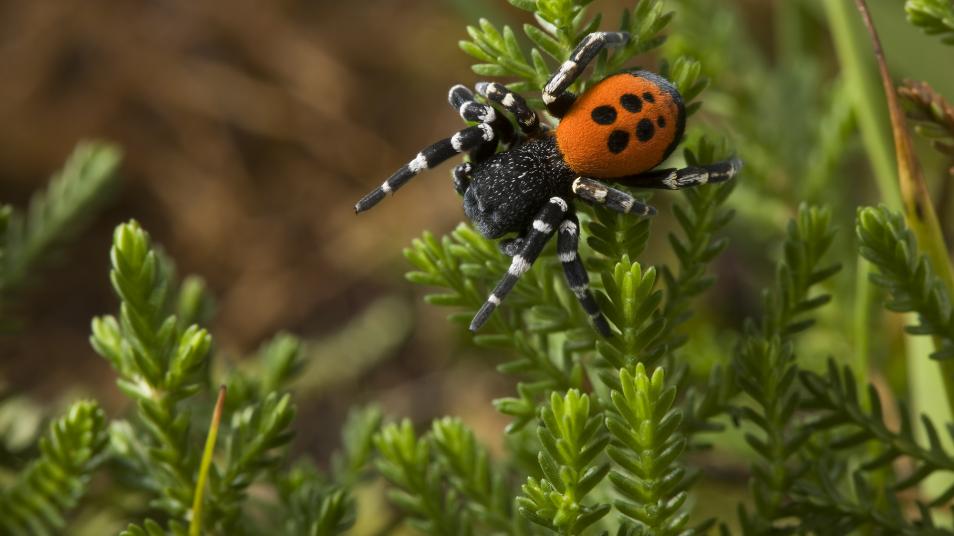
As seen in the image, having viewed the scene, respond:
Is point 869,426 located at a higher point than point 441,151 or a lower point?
lower

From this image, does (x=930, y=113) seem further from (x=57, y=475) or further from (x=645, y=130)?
(x=57, y=475)

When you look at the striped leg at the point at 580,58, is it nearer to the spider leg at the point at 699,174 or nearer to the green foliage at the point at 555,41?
the green foliage at the point at 555,41

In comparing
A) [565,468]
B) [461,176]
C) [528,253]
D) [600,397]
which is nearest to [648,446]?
[565,468]

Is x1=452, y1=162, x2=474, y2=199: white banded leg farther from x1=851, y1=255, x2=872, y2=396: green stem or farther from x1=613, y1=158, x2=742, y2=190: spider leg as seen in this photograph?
x1=851, y1=255, x2=872, y2=396: green stem

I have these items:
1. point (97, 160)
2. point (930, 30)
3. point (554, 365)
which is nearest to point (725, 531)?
point (554, 365)

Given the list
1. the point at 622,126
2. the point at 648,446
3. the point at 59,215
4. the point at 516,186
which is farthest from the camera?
the point at 59,215

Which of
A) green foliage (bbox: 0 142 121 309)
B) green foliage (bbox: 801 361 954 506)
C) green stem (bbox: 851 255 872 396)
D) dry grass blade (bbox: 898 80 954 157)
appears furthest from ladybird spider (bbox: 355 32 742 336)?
green foliage (bbox: 0 142 121 309)

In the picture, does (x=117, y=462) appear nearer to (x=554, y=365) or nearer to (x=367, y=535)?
(x=554, y=365)
